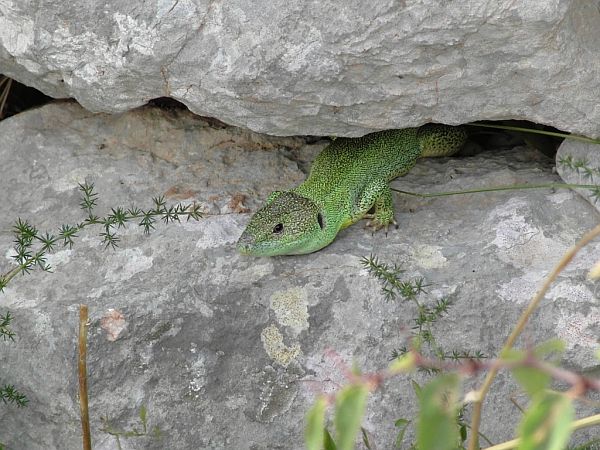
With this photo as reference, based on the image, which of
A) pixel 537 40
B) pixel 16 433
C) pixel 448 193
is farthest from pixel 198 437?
pixel 537 40

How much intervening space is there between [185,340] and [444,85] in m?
1.45

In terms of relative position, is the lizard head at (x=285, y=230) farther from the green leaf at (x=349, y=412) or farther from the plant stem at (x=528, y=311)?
the green leaf at (x=349, y=412)

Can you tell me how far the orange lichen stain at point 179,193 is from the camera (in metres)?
3.82

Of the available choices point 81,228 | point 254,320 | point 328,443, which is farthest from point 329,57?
point 328,443

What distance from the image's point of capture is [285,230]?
3529 mm

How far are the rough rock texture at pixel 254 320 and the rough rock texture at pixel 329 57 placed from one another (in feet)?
1.73

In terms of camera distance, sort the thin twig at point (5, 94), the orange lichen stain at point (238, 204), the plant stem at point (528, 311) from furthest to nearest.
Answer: the thin twig at point (5, 94), the orange lichen stain at point (238, 204), the plant stem at point (528, 311)

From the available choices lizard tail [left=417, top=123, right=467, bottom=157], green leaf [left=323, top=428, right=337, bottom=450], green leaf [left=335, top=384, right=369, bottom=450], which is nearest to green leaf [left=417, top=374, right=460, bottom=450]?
green leaf [left=335, top=384, right=369, bottom=450]

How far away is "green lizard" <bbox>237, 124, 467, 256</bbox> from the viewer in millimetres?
3529

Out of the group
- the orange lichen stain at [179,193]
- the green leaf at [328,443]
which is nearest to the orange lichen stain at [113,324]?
the orange lichen stain at [179,193]

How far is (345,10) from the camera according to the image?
3.01 m

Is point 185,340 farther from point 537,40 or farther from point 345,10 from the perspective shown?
point 537,40

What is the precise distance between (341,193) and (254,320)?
2.96 feet

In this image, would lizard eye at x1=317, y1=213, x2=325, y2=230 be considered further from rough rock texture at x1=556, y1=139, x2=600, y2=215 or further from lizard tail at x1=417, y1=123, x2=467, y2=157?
rough rock texture at x1=556, y1=139, x2=600, y2=215
